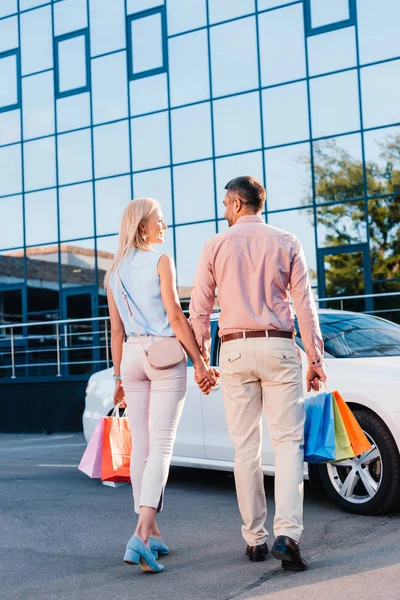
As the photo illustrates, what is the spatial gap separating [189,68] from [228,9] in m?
1.79

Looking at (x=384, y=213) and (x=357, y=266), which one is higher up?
(x=384, y=213)

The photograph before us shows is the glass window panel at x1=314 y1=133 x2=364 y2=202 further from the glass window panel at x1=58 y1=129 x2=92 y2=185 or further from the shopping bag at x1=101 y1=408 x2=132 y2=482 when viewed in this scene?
the shopping bag at x1=101 y1=408 x2=132 y2=482

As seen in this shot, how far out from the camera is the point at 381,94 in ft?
65.3

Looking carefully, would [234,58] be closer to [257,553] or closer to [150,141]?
[150,141]

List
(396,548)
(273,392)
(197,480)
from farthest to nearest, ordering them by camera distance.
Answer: (197,480) → (396,548) → (273,392)

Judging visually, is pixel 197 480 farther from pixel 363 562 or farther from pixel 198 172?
pixel 198 172

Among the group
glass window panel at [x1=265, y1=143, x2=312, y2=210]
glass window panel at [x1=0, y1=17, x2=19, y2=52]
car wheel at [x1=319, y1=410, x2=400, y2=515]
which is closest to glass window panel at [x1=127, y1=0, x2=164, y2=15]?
glass window panel at [x1=0, y1=17, x2=19, y2=52]

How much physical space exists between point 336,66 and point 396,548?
677 inches

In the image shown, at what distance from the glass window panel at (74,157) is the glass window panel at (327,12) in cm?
716

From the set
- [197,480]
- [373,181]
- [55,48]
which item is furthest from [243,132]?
[197,480]

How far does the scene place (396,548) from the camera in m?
4.71

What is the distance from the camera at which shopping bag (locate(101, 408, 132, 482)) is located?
4789 millimetres

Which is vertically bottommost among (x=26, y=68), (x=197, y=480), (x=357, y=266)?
(x=197, y=480)

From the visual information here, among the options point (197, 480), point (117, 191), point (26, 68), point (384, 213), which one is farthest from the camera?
point (26, 68)
